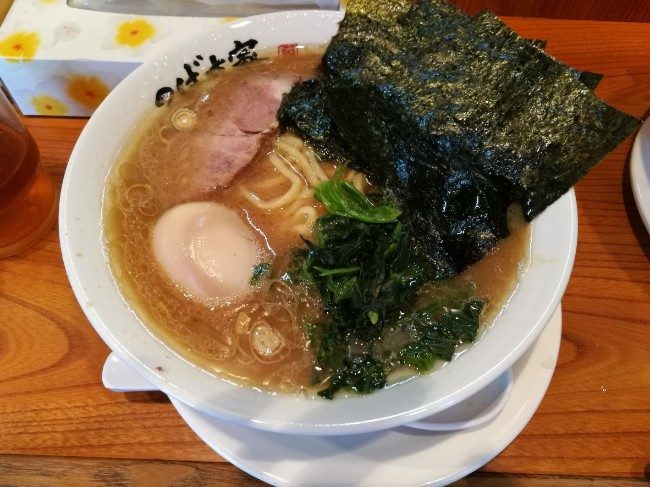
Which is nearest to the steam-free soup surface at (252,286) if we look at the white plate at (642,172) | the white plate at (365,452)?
the white plate at (365,452)

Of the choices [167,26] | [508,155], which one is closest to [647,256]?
[508,155]

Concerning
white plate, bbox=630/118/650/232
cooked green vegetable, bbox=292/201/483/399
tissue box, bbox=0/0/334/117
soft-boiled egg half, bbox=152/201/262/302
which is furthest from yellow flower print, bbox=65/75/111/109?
white plate, bbox=630/118/650/232

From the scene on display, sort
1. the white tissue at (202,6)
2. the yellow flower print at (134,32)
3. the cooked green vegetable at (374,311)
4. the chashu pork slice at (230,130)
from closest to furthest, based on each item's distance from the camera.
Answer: the cooked green vegetable at (374,311) < the chashu pork slice at (230,130) < the yellow flower print at (134,32) < the white tissue at (202,6)

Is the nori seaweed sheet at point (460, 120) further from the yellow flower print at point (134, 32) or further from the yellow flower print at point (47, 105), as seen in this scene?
the yellow flower print at point (47, 105)

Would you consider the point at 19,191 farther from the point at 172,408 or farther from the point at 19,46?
the point at 172,408

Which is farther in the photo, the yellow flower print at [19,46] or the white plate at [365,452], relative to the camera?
the yellow flower print at [19,46]

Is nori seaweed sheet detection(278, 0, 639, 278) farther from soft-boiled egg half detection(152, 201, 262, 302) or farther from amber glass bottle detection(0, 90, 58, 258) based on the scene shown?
amber glass bottle detection(0, 90, 58, 258)
